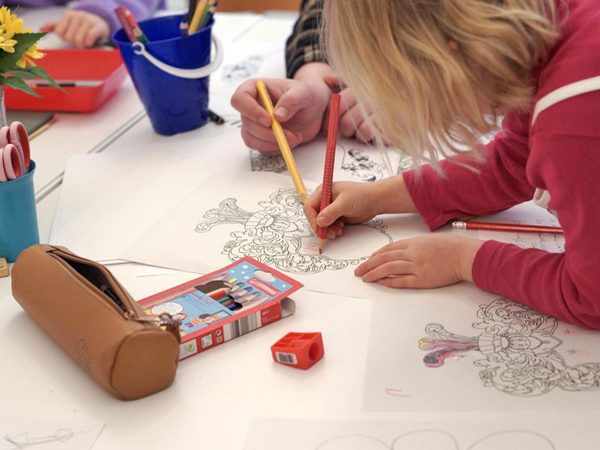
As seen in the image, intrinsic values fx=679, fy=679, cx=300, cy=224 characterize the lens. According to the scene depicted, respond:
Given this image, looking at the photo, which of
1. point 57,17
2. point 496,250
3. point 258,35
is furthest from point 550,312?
point 57,17

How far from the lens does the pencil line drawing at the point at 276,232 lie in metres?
0.69

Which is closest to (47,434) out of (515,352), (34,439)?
(34,439)

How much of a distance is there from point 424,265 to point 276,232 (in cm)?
18

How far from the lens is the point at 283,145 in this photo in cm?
88

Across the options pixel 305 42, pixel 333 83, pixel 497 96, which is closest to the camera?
pixel 497 96

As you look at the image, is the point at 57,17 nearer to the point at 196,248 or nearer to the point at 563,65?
the point at 196,248

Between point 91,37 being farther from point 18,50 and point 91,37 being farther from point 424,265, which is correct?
point 424,265

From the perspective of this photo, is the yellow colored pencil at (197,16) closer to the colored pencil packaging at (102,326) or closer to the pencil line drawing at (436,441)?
the colored pencil packaging at (102,326)

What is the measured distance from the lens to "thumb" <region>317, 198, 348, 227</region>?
72cm

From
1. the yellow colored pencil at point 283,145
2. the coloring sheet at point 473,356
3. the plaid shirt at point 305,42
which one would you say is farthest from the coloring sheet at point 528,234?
the plaid shirt at point 305,42

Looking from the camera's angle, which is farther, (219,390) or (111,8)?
(111,8)

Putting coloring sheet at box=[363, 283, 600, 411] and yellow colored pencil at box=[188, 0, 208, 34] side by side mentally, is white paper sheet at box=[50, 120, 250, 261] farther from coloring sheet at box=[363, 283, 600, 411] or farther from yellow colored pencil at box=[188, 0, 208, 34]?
coloring sheet at box=[363, 283, 600, 411]

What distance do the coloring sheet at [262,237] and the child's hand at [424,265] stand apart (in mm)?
15

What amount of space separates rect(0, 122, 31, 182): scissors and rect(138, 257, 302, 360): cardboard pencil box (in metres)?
0.21
